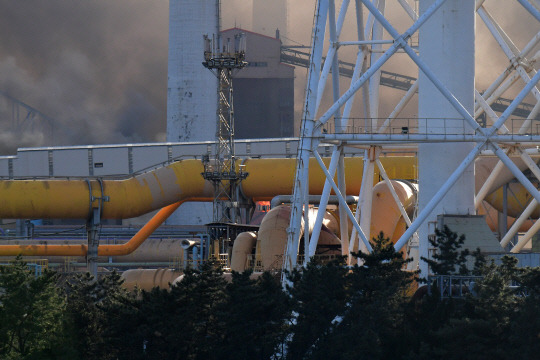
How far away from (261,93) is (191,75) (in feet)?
89.2

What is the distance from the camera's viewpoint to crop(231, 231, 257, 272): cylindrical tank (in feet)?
160

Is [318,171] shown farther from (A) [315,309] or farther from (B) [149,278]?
(A) [315,309]

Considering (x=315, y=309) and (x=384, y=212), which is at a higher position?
(x=384, y=212)

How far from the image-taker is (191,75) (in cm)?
8969

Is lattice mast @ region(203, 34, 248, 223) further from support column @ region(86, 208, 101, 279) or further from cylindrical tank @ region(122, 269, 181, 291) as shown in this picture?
support column @ region(86, 208, 101, 279)

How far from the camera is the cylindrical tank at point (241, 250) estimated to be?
48.8 meters

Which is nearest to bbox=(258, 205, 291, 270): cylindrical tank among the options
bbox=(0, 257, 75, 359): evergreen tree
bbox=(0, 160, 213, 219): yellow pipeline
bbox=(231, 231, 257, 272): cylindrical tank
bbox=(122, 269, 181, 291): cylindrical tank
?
bbox=(231, 231, 257, 272): cylindrical tank

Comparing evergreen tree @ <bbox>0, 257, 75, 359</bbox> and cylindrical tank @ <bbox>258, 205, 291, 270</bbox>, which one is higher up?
cylindrical tank @ <bbox>258, 205, 291, 270</bbox>

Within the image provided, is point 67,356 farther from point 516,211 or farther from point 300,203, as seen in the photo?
point 516,211

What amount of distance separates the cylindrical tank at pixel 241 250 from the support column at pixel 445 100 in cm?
1512

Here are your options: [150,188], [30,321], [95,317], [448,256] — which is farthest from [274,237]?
[30,321]

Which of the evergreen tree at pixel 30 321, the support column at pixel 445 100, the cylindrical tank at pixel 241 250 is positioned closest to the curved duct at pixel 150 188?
the cylindrical tank at pixel 241 250

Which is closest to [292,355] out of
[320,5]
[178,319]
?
[178,319]

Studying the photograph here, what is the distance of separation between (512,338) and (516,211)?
28768 millimetres
